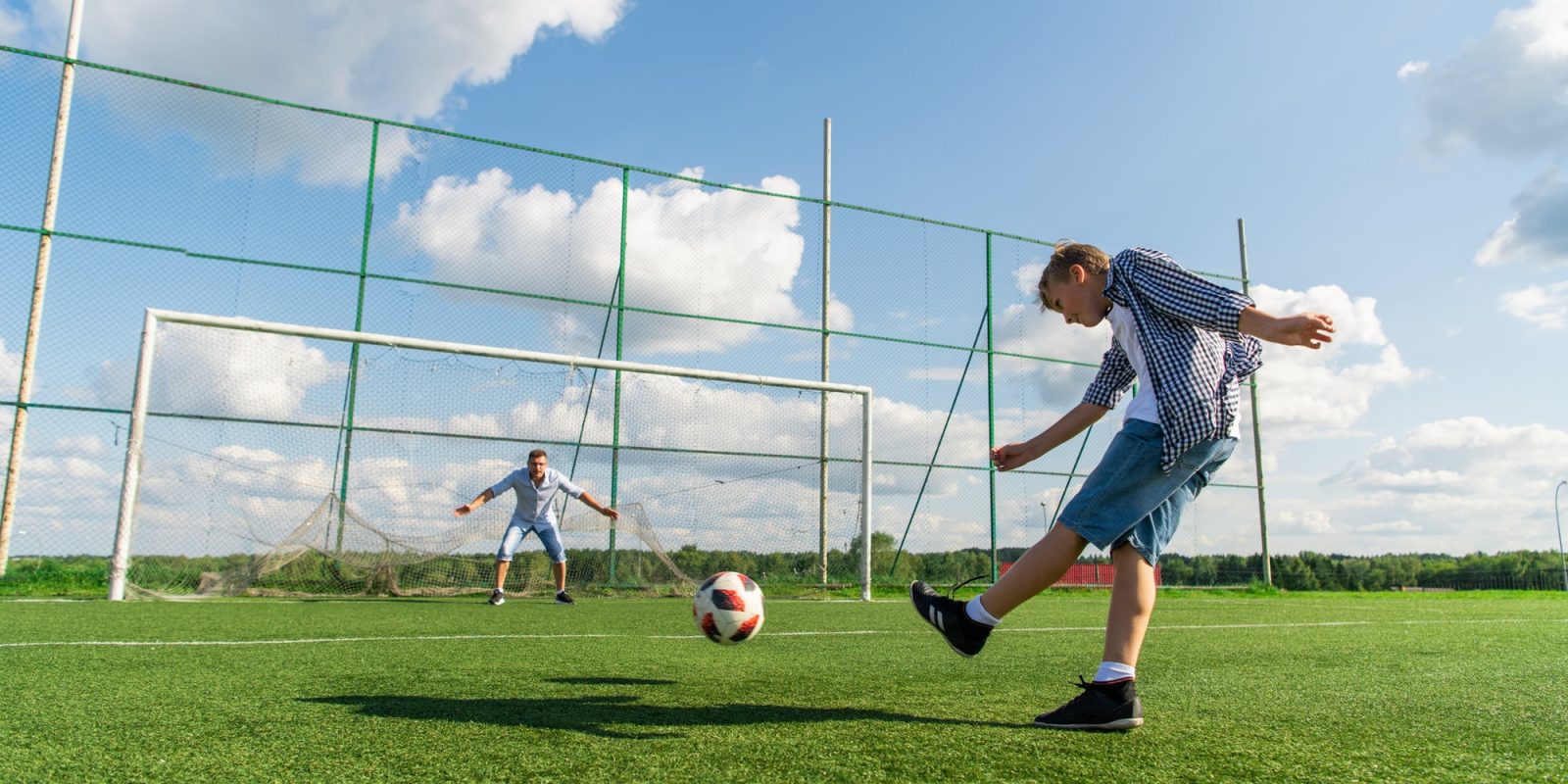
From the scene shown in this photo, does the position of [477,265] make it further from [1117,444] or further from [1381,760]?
[1381,760]

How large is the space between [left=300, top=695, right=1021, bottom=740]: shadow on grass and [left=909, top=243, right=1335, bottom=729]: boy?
0.36m

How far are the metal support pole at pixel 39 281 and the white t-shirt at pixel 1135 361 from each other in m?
10.5

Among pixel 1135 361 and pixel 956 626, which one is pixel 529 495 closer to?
pixel 956 626

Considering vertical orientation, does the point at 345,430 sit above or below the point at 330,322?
below

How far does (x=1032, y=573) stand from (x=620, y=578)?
8789mm

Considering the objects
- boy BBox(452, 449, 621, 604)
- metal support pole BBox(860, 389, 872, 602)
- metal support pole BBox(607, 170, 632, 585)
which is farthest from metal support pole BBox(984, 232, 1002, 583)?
boy BBox(452, 449, 621, 604)

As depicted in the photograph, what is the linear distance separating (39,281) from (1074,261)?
1064cm

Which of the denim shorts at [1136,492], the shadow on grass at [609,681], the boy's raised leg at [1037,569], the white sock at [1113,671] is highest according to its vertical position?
the denim shorts at [1136,492]

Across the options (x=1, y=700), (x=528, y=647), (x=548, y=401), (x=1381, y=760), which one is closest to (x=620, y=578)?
(x=548, y=401)

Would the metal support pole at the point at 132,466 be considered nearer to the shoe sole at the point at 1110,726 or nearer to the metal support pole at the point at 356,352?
the metal support pole at the point at 356,352

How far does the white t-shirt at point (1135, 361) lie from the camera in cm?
276

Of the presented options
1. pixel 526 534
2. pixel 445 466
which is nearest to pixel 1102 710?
pixel 526 534

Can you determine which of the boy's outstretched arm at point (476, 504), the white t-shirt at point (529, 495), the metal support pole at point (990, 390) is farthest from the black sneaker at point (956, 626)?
the metal support pole at point (990, 390)

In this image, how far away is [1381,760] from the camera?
2.19 meters
